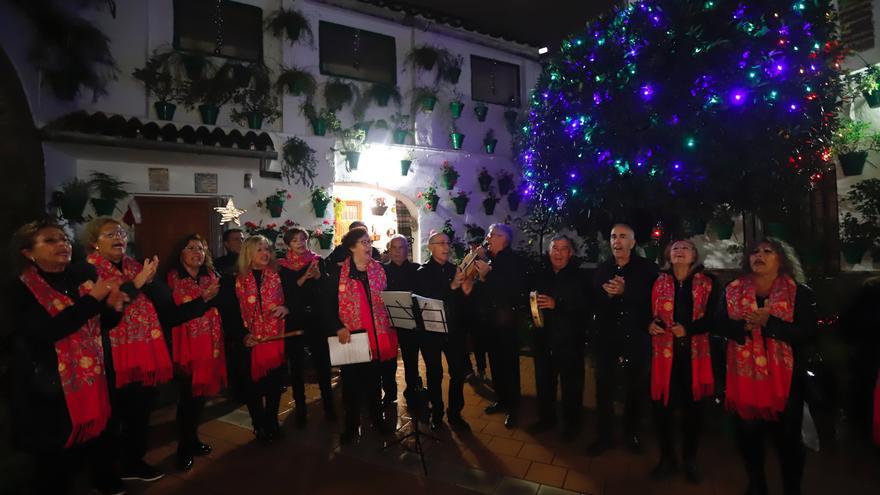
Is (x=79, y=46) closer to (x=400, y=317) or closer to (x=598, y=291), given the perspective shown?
(x=400, y=317)

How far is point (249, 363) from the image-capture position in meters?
4.09

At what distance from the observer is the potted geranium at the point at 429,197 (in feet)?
34.2

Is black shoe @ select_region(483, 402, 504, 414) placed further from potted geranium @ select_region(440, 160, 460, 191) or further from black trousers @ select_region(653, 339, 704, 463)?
potted geranium @ select_region(440, 160, 460, 191)

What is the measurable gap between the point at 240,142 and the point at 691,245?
22.9ft

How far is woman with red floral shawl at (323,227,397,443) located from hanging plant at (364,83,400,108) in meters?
6.39

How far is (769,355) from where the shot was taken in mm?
2799

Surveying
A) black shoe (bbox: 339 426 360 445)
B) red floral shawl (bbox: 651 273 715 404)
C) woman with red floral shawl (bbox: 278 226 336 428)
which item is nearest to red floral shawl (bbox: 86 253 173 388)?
woman with red floral shawl (bbox: 278 226 336 428)

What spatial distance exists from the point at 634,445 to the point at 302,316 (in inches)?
127

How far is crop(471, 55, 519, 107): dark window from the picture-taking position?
38.0 ft

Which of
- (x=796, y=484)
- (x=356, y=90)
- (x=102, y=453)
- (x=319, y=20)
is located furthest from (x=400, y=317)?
(x=319, y=20)

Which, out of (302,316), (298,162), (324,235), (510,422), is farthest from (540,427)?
(298,162)

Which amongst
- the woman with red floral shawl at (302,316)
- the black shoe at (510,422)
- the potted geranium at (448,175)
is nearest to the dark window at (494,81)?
the potted geranium at (448,175)

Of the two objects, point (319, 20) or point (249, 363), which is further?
point (319, 20)

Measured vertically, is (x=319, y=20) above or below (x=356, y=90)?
above
